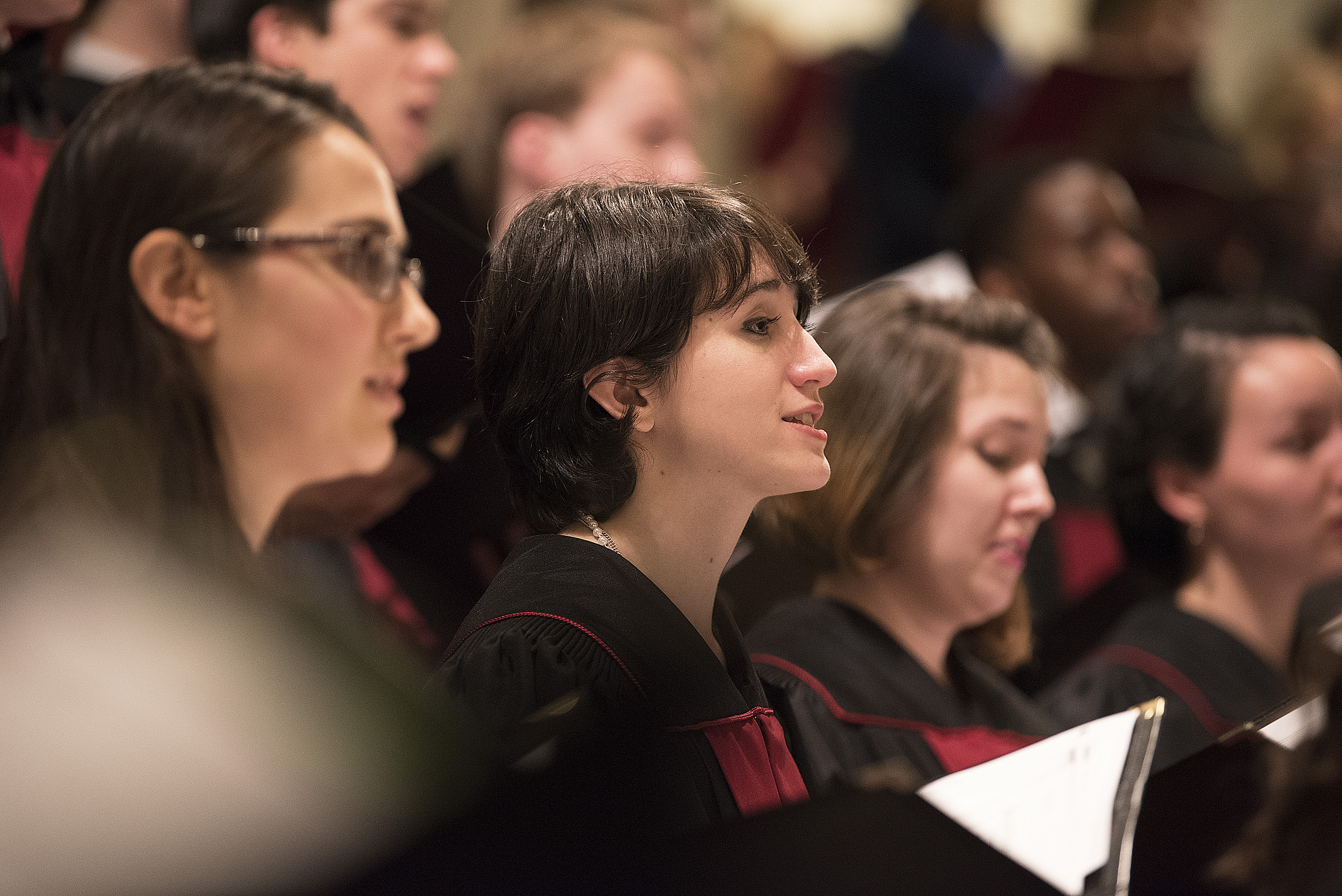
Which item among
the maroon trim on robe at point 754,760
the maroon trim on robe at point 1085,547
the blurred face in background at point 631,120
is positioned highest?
the maroon trim on robe at point 754,760

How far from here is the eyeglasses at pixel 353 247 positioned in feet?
2.80

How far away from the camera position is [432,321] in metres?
0.84

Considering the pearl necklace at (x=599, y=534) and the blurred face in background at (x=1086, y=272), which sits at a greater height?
the pearl necklace at (x=599, y=534)

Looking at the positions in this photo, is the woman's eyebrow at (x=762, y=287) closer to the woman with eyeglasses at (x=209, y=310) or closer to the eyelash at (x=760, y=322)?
the eyelash at (x=760, y=322)

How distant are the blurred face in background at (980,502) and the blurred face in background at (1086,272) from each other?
979 millimetres

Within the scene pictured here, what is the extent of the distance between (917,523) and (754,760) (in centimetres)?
35

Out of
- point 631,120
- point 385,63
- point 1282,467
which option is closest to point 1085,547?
point 1282,467

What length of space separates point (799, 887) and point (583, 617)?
0.53 feet

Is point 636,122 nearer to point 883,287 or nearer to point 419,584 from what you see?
point 883,287

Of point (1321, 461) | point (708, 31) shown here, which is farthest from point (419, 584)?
point (708, 31)

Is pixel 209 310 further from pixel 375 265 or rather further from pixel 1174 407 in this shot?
pixel 1174 407

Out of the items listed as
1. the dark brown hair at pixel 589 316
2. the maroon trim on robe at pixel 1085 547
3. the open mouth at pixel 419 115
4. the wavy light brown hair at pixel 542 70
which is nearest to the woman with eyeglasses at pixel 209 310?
the dark brown hair at pixel 589 316

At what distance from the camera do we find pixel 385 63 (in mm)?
1344

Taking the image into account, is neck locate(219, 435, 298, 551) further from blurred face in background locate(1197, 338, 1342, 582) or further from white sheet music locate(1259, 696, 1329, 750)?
blurred face in background locate(1197, 338, 1342, 582)
